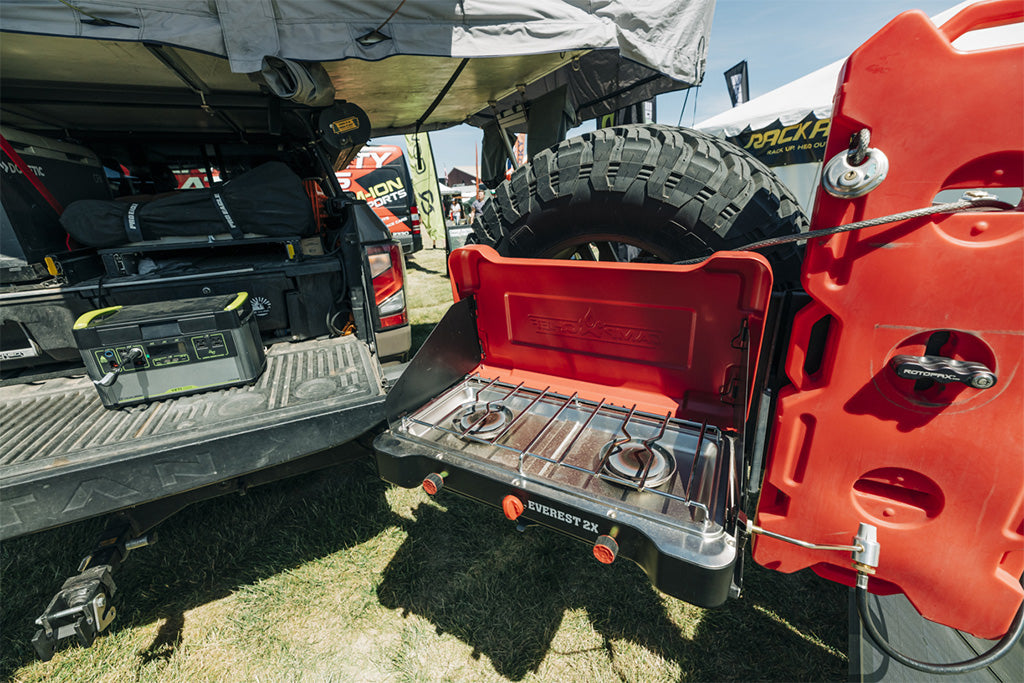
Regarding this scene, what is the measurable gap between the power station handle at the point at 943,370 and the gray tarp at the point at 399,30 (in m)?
2.09

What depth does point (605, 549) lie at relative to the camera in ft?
3.80

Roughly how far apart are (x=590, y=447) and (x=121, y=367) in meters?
2.27

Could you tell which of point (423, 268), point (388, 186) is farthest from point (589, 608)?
point (388, 186)

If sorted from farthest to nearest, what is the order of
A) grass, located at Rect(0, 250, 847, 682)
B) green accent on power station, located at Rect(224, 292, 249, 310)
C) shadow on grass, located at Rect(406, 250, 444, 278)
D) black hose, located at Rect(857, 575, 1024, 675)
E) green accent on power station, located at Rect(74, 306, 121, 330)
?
shadow on grass, located at Rect(406, 250, 444, 278) < green accent on power station, located at Rect(224, 292, 249, 310) < green accent on power station, located at Rect(74, 306, 121, 330) < grass, located at Rect(0, 250, 847, 682) < black hose, located at Rect(857, 575, 1024, 675)

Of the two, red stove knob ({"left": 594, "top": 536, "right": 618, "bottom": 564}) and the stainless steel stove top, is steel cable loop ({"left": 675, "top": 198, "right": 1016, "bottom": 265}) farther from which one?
red stove knob ({"left": 594, "top": 536, "right": 618, "bottom": 564})

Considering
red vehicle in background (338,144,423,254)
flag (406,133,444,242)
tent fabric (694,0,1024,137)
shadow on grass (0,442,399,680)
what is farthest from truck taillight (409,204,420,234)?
shadow on grass (0,442,399,680)

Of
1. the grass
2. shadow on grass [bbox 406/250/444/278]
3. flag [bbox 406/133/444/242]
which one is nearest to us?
the grass

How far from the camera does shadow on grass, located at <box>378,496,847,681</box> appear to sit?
1705mm

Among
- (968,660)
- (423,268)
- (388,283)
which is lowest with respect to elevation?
(423,268)

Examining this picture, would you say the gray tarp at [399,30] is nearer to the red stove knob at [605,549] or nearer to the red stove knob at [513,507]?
the red stove knob at [513,507]

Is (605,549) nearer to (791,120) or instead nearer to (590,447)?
(590,447)

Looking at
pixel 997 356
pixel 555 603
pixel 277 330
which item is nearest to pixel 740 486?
pixel 997 356

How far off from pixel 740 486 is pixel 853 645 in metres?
0.91

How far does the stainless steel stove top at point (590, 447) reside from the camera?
1.32m
